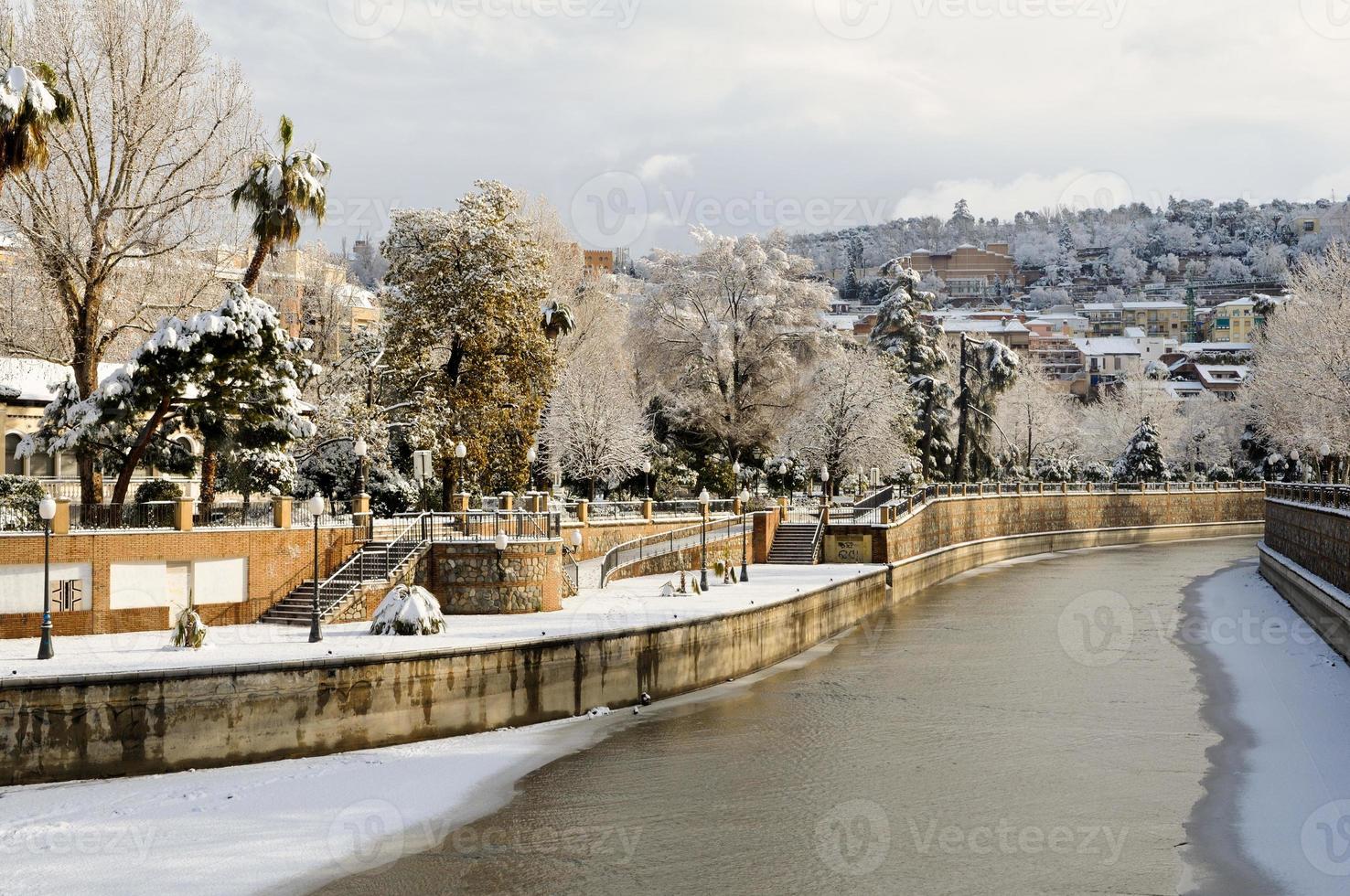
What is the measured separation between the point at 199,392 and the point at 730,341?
3373cm

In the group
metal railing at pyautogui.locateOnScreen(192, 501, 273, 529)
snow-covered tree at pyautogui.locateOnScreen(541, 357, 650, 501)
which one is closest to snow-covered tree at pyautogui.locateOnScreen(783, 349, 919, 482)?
snow-covered tree at pyautogui.locateOnScreen(541, 357, 650, 501)

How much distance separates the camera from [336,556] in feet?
107

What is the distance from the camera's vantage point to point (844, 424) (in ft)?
214

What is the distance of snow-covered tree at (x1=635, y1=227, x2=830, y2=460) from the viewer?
203 feet

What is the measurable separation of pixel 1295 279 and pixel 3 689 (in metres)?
72.0

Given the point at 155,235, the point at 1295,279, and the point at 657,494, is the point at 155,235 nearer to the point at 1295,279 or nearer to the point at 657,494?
the point at 657,494

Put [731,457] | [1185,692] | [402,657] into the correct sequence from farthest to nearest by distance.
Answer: [731,457], [1185,692], [402,657]

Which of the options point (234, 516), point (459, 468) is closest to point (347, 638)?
point (234, 516)

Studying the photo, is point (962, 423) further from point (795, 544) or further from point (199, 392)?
point (199, 392)

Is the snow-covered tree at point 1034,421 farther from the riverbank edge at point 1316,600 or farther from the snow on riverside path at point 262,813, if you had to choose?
the snow on riverside path at point 262,813

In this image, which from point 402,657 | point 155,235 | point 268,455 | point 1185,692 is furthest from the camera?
point 268,455

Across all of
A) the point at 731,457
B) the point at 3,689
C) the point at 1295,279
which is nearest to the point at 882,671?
the point at 3,689

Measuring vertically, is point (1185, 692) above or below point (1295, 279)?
below

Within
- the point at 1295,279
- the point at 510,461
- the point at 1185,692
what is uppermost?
the point at 1295,279
